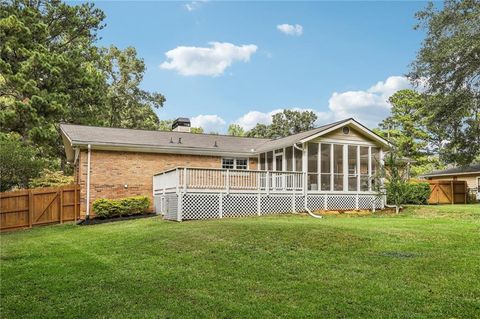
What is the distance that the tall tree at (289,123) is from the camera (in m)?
49.2

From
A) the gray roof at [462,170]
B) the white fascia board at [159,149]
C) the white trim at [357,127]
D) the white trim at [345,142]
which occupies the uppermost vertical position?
the white trim at [357,127]

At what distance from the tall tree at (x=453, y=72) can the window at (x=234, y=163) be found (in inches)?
449

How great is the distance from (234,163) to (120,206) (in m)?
6.17

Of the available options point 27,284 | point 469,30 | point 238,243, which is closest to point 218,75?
point 469,30

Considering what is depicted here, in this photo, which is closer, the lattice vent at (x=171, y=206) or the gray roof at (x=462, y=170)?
the lattice vent at (x=171, y=206)

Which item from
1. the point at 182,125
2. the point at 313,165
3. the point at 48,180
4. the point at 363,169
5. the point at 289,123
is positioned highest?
the point at 289,123

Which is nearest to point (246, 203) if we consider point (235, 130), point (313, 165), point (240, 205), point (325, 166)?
point (240, 205)

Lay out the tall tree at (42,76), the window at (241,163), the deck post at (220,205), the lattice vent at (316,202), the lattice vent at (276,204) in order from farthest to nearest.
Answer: the tall tree at (42,76) < the window at (241,163) < the lattice vent at (316,202) < the lattice vent at (276,204) < the deck post at (220,205)

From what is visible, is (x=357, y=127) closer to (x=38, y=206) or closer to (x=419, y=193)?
(x=419, y=193)

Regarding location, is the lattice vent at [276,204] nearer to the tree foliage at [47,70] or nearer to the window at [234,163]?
the window at [234,163]

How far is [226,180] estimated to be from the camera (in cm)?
1502

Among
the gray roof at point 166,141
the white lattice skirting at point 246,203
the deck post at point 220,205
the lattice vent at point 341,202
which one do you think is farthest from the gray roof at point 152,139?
the lattice vent at point 341,202

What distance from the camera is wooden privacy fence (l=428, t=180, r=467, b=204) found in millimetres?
24345

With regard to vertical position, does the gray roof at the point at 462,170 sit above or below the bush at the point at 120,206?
above
